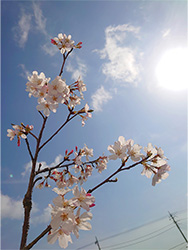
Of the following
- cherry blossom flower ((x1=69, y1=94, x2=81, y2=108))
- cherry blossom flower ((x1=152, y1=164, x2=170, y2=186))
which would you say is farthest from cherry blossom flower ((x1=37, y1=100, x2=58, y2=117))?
cherry blossom flower ((x1=152, y1=164, x2=170, y2=186))

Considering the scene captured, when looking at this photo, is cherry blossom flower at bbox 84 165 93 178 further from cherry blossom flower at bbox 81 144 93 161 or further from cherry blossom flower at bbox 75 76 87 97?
cherry blossom flower at bbox 75 76 87 97

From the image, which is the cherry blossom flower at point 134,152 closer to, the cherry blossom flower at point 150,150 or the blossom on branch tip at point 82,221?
the cherry blossom flower at point 150,150

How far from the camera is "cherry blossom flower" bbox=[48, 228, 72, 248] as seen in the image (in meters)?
0.95

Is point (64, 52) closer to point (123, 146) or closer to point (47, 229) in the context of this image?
point (123, 146)

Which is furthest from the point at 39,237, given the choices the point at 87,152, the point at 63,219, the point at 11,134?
the point at 87,152

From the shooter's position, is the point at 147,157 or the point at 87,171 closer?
the point at 147,157

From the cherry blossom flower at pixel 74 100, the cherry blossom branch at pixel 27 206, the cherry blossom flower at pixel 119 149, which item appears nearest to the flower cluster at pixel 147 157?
the cherry blossom flower at pixel 119 149

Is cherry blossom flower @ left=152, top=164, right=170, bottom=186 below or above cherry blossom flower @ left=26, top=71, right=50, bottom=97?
below

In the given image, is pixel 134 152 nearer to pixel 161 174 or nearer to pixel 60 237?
pixel 161 174

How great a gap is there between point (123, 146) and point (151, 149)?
30cm

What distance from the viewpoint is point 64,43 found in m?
2.58

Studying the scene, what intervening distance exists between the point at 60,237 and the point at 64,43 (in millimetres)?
2773

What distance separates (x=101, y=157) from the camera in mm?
2754

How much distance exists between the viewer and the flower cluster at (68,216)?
93cm
